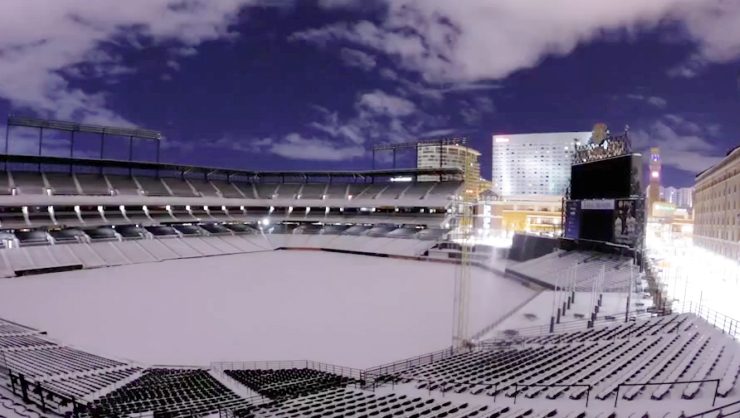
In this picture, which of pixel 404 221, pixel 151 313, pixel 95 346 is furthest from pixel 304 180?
pixel 95 346

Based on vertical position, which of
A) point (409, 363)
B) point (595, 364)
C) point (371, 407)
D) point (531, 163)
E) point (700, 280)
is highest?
point (531, 163)

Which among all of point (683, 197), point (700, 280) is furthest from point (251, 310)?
point (683, 197)

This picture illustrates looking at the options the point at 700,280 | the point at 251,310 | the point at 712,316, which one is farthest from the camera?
the point at 700,280

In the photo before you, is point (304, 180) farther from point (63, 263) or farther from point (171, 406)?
point (171, 406)

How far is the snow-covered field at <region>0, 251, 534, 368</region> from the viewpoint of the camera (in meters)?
17.3

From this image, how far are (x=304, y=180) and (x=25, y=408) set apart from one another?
5888cm

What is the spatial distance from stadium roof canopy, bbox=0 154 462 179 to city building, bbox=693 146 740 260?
28.0 m

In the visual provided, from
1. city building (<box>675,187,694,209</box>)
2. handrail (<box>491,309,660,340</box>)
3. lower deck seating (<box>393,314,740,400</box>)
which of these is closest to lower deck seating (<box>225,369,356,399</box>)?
lower deck seating (<box>393,314,740,400</box>)

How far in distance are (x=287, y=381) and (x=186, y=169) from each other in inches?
2053

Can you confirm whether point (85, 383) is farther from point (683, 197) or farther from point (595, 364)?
point (683, 197)

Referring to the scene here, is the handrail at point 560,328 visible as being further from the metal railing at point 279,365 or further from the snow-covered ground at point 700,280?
the metal railing at point 279,365

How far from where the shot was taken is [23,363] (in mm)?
13781

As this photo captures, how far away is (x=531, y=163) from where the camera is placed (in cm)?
17500

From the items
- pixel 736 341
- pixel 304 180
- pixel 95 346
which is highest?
pixel 304 180
